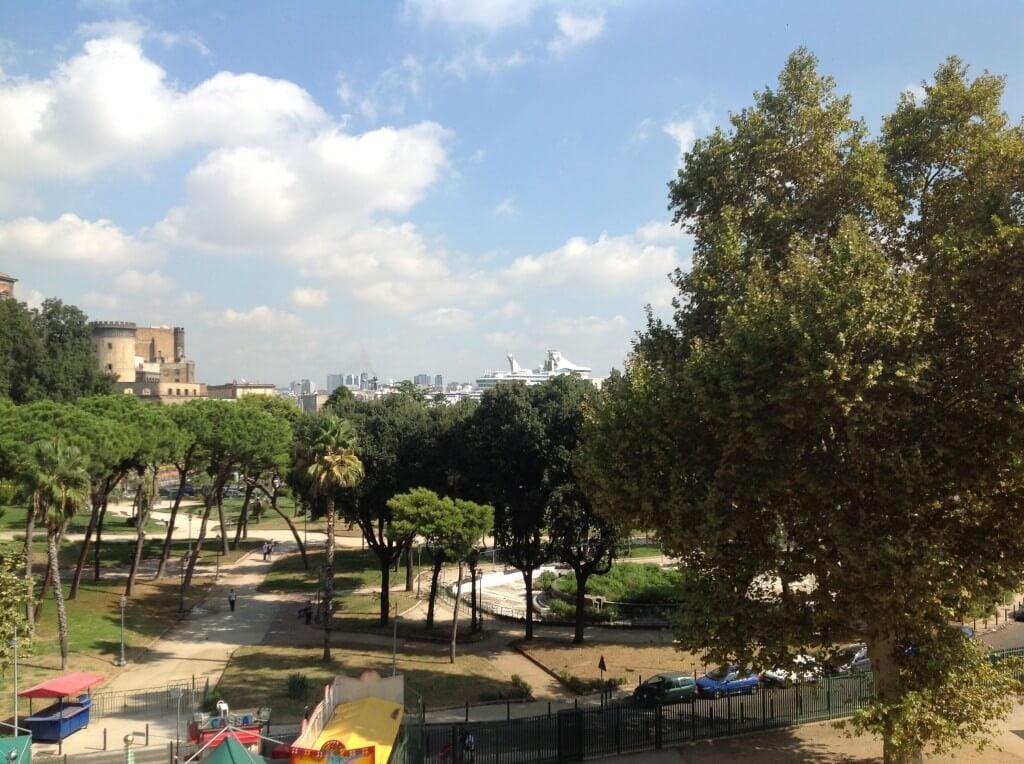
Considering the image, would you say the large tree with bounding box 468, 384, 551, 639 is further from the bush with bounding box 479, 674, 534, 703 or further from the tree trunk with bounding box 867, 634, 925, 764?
the tree trunk with bounding box 867, 634, 925, 764

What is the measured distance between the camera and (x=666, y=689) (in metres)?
25.1

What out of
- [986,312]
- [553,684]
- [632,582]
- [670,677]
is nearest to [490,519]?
[553,684]

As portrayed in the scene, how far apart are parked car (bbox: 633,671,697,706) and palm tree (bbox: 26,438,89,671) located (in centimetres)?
2185

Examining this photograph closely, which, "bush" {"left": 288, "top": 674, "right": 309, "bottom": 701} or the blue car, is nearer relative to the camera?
the blue car

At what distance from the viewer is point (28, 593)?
23469 mm

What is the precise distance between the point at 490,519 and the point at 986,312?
20.9 meters

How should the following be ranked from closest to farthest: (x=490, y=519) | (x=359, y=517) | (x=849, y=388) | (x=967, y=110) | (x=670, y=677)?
1. (x=849, y=388)
2. (x=967, y=110)
3. (x=670, y=677)
4. (x=490, y=519)
5. (x=359, y=517)

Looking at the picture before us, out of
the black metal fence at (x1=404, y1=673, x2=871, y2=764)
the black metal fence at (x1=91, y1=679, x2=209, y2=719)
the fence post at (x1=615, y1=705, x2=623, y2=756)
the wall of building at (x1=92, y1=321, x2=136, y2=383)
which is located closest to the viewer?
the black metal fence at (x1=404, y1=673, x2=871, y2=764)

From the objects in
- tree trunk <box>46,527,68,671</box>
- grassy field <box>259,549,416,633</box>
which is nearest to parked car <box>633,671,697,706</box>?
grassy field <box>259,549,416,633</box>

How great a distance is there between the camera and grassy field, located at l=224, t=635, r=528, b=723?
26.5 metres

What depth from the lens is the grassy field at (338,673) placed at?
87.0ft

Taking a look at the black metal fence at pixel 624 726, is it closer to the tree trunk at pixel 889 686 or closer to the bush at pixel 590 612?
the tree trunk at pixel 889 686

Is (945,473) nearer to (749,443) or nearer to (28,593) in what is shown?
(749,443)

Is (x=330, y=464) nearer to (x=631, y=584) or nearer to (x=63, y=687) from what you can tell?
(x=63, y=687)
